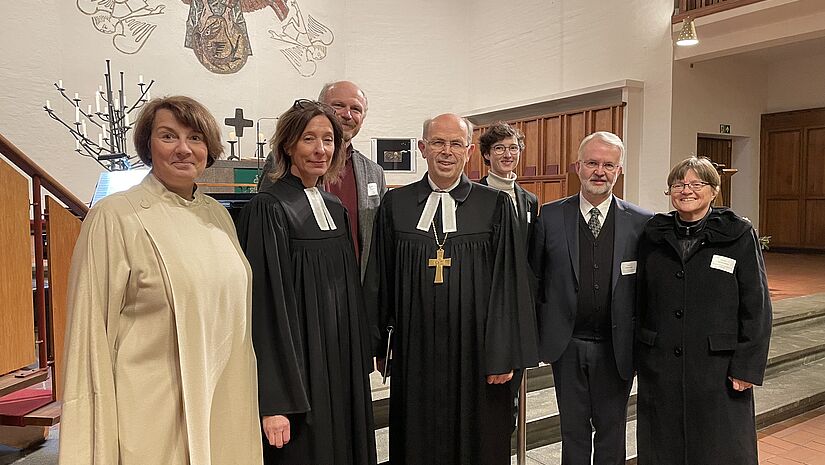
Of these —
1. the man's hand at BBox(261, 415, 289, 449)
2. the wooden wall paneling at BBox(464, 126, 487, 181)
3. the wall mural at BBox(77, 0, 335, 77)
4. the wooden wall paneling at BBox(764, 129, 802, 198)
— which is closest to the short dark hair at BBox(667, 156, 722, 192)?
the man's hand at BBox(261, 415, 289, 449)

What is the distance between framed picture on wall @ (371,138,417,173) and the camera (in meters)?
10.9

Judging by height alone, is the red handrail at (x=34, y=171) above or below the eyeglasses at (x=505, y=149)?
below

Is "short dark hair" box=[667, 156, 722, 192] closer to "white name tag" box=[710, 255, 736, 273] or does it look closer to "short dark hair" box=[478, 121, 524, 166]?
"white name tag" box=[710, 255, 736, 273]

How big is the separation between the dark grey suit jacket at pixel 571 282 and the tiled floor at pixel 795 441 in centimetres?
178

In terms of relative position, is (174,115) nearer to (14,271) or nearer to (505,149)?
(14,271)

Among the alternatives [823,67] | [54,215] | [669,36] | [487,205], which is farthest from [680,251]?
[823,67]

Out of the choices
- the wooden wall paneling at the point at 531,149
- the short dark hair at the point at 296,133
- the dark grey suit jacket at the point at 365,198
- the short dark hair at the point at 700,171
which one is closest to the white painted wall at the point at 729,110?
the wooden wall paneling at the point at 531,149

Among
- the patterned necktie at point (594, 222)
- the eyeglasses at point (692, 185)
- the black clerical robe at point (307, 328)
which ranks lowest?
the black clerical robe at point (307, 328)

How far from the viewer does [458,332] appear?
2244 mm

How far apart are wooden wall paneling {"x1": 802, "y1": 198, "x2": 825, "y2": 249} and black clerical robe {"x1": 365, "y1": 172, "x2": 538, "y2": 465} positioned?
11.0 metres

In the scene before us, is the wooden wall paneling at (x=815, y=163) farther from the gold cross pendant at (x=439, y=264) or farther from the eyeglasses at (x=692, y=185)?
the gold cross pendant at (x=439, y=264)

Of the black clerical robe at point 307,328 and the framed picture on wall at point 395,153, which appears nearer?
the black clerical robe at point 307,328

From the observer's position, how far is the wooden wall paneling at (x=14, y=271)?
251 centimetres

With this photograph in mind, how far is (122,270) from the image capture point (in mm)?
1499
